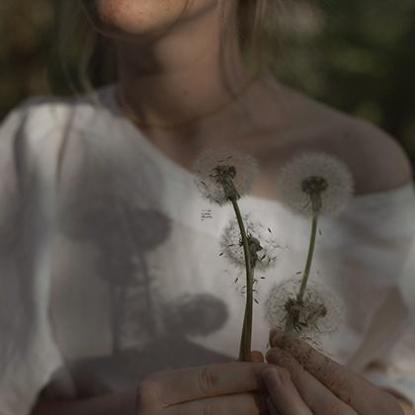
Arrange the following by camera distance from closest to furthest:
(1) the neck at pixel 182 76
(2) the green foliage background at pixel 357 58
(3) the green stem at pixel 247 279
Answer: (3) the green stem at pixel 247 279 → (1) the neck at pixel 182 76 → (2) the green foliage background at pixel 357 58

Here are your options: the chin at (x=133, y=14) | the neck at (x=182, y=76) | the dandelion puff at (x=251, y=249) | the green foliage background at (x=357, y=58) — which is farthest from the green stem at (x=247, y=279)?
the green foliage background at (x=357, y=58)

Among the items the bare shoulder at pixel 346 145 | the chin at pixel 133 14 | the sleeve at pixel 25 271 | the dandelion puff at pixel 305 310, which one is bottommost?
the sleeve at pixel 25 271

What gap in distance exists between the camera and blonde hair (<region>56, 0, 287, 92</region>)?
1.00 m

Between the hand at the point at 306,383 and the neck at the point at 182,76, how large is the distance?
1.35 ft

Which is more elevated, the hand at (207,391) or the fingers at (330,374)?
the fingers at (330,374)

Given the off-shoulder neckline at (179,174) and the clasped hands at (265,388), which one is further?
the off-shoulder neckline at (179,174)

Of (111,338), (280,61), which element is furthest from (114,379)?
(280,61)

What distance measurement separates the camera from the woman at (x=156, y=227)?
0.98 m

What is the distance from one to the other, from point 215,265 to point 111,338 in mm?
150

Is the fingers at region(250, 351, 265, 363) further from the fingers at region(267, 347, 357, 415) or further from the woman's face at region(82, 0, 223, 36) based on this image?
the woman's face at region(82, 0, 223, 36)

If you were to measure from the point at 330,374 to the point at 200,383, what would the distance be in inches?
4.2

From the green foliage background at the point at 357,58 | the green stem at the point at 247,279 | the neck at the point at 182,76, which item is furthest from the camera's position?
the green foliage background at the point at 357,58

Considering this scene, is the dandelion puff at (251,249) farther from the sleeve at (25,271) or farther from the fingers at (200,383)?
the sleeve at (25,271)

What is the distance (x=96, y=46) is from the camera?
1.18 m
